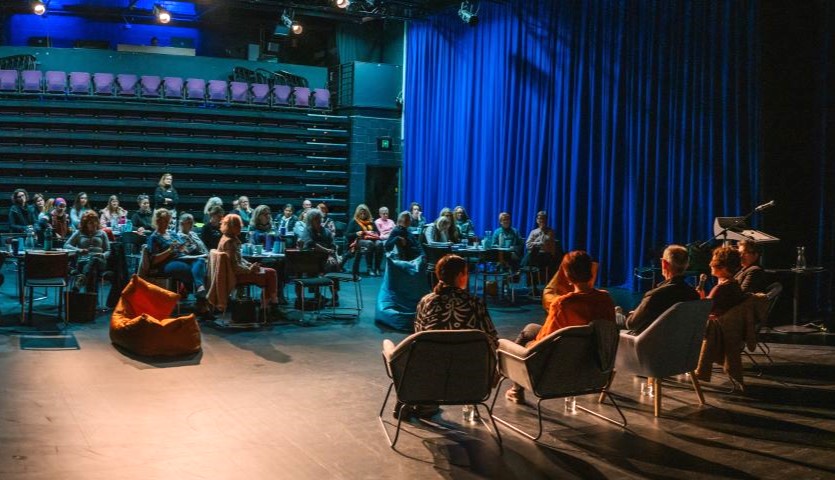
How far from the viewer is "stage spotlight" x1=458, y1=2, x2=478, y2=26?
14.5m

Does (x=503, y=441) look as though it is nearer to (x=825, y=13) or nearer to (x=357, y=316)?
(x=357, y=316)

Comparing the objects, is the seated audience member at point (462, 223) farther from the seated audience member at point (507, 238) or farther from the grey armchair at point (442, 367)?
the grey armchair at point (442, 367)

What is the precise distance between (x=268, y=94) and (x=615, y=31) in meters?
7.31

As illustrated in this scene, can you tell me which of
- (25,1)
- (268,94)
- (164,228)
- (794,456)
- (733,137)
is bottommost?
(794,456)

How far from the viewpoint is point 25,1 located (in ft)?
59.4

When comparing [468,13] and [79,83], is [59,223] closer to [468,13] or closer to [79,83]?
[79,83]

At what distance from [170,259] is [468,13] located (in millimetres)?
8014

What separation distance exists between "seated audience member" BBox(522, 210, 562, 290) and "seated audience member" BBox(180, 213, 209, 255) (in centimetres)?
448

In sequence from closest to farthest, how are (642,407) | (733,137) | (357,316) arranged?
(642,407)
(357,316)
(733,137)

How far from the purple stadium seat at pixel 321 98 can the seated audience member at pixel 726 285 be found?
11.9 metres

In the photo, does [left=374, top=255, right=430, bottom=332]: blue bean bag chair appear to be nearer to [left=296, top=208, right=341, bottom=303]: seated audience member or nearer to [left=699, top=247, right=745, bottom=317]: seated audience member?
[left=296, top=208, right=341, bottom=303]: seated audience member

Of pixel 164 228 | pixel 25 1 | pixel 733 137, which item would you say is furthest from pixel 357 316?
pixel 25 1

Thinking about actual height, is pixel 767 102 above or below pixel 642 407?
above

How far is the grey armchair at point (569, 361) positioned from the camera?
4.85 meters
